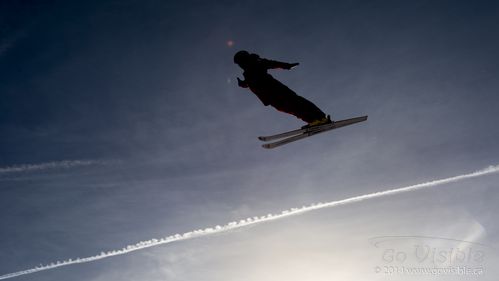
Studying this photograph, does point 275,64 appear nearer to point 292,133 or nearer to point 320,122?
point 320,122

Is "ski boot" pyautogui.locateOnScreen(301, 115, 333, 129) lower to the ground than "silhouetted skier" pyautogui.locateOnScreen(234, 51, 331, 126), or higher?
lower

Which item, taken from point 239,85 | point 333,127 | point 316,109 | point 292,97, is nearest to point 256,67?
point 239,85

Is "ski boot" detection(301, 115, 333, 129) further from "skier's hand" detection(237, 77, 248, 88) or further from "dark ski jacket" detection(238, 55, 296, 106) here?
"skier's hand" detection(237, 77, 248, 88)

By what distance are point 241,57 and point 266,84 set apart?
152 centimetres

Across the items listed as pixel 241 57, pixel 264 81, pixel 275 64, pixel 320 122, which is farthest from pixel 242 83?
pixel 320 122

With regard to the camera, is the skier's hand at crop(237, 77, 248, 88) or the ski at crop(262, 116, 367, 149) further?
the ski at crop(262, 116, 367, 149)

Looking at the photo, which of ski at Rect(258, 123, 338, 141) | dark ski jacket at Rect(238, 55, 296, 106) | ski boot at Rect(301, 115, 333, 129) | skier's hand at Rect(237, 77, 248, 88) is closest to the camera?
dark ski jacket at Rect(238, 55, 296, 106)

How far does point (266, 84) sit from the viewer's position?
45.9 ft

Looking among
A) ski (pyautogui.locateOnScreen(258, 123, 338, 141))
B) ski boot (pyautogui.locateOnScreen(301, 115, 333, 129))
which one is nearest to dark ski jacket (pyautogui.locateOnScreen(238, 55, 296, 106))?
ski boot (pyautogui.locateOnScreen(301, 115, 333, 129))

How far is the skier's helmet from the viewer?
13.9 m

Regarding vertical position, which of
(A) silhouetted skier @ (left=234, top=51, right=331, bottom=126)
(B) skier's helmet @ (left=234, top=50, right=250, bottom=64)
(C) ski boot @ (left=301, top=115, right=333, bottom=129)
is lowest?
(C) ski boot @ (left=301, top=115, right=333, bottom=129)

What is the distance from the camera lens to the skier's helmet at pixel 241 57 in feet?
45.5

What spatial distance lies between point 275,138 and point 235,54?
502 centimetres

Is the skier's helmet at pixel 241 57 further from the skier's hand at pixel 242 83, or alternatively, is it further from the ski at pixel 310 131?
the ski at pixel 310 131
